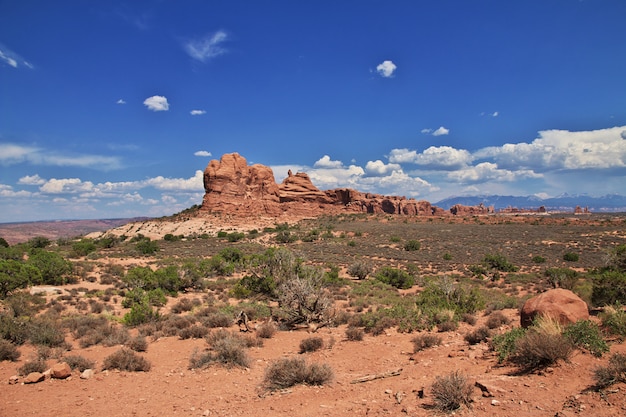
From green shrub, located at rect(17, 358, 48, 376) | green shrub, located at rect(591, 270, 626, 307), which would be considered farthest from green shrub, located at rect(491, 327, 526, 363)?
green shrub, located at rect(17, 358, 48, 376)

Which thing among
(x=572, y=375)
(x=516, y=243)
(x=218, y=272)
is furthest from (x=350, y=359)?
(x=516, y=243)

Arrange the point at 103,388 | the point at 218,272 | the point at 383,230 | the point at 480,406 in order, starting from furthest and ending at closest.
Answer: the point at 383,230, the point at 218,272, the point at 103,388, the point at 480,406

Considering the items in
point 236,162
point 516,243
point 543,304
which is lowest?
point 516,243

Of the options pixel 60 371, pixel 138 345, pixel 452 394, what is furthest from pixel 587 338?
pixel 60 371

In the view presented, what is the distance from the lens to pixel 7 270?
15742 mm

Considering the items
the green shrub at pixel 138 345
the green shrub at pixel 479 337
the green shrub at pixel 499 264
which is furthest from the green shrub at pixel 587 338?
the green shrub at pixel 499 264

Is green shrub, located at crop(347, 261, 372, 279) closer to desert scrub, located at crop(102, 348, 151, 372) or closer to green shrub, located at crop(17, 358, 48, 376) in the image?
desert scrub, located at crop(102, 348, 151, 372)

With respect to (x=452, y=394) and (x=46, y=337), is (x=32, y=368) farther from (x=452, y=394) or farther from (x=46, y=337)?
(x=452, y=394)

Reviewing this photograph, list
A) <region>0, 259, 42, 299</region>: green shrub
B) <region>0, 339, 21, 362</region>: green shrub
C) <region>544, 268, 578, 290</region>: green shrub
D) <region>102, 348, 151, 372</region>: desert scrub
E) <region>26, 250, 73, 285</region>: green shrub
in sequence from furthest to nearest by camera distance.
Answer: <region>26, 250, 73, 285</region>: green shrub, <region>544, 268, 578, 290</region>: green shrub, <region>0, 259, 42, 299</region>: green shrub, <region>0, 339, 21, 362</region>: green shrub, <region>102, 348, 151, 372</region>: desert scrub

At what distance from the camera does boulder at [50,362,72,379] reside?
6773mm

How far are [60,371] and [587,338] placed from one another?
31.5 feet

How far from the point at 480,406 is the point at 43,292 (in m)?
18.7

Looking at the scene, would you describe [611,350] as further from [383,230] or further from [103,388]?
[383,230]

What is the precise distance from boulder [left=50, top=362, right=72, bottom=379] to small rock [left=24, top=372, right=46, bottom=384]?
0.61 ft
